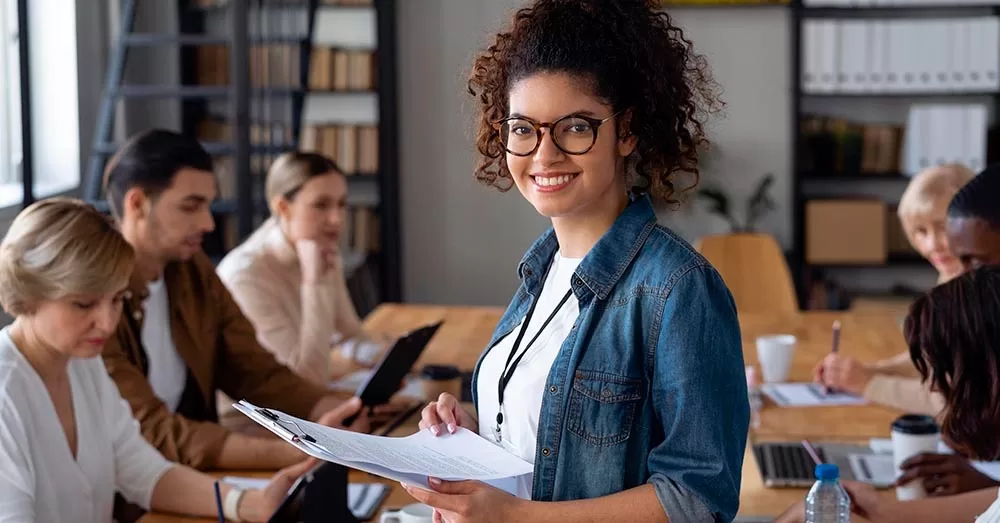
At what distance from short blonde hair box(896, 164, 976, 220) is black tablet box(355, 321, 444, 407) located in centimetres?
137

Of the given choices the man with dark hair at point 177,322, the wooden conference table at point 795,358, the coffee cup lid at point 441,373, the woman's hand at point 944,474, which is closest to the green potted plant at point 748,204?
the wooden conference table at point 795,358

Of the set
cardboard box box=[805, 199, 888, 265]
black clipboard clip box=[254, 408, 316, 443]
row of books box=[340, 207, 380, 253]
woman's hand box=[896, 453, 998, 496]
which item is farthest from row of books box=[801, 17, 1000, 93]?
black clipboard clip box=[254, 408, 316, 443]

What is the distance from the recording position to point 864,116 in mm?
5816

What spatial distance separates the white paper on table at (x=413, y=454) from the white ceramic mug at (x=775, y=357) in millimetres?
1578

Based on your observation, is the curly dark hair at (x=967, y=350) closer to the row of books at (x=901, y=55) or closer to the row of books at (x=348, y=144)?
the row of books at (x=901, y=55)

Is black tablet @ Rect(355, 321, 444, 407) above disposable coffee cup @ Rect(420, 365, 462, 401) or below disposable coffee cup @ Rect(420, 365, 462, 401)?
above

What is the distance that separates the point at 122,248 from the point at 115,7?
3643mm

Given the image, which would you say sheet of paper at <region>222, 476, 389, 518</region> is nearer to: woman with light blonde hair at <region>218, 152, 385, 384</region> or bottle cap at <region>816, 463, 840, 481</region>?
bottle cap at <region>816, 463, 840, 481</region>

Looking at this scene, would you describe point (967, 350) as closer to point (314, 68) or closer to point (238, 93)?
point (238, 93)

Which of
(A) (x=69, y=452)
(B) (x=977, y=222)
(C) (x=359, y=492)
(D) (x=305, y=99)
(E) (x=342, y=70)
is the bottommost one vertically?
(C) (x=359, y=492)

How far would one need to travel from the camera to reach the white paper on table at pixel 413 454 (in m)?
1.17

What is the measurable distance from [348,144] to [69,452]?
4117 millimetres

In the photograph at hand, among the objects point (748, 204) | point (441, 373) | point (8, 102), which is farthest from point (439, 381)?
point (748, 204)

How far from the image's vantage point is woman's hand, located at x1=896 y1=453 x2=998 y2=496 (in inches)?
75.7
